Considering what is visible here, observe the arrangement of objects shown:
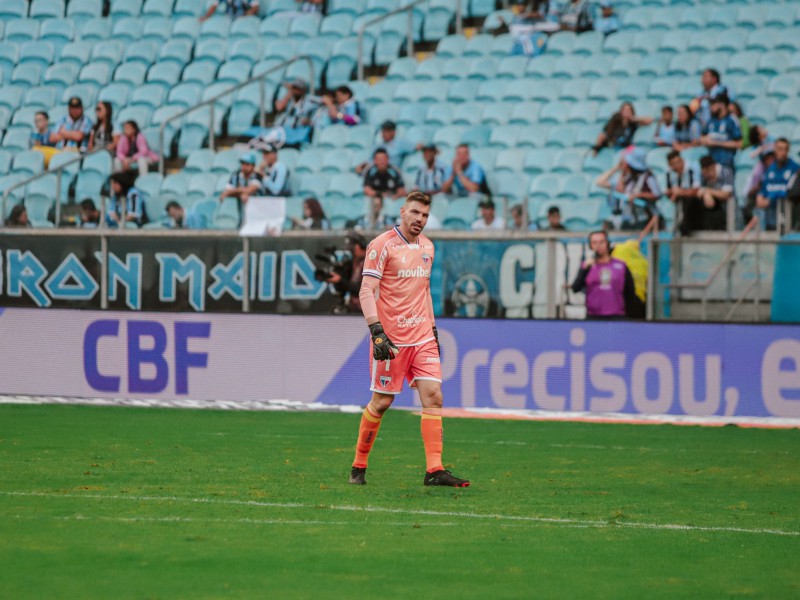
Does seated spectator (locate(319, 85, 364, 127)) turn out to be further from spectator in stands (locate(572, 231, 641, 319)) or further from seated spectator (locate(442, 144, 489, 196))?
spectator in stands (locate(572, 231, 641, 319))

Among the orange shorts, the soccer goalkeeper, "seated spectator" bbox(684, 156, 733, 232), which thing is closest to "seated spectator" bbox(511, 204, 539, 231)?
"seated spectator" bbox(684, 156, 733, 232)

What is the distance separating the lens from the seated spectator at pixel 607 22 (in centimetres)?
2381

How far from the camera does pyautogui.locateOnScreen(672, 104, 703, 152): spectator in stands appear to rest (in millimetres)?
20391

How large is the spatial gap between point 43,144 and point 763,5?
13.0 metres

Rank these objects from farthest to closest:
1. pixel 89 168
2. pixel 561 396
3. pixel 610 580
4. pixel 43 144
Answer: pixel 43 144
pixel 89 168
pixel 561 396
pixel 610 580

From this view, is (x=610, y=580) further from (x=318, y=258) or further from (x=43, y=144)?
(x=43, y=144)

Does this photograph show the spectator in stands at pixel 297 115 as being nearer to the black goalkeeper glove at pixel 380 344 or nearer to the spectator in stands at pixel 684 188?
the spectator in stands at pixel 684 188

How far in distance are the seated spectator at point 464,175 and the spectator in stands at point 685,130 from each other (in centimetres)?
285

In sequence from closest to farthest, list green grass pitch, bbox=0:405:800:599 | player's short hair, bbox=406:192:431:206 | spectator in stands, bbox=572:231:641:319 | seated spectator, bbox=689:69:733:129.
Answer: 1. green grass pitch, bbox=0:405:800:599
2. player's short hair, bbox=406:192:431:206
3. spectator in stands, bbox=572:231:641:319
4. seated spectator, bbox=689:69:733:129

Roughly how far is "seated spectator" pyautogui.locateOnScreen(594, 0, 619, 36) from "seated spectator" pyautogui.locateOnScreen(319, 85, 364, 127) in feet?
14.0

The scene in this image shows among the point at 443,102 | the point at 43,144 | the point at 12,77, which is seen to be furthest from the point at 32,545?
the point at 12,77

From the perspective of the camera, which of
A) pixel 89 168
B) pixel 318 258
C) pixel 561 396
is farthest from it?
pixel 89 168

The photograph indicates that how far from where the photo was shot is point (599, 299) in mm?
16594

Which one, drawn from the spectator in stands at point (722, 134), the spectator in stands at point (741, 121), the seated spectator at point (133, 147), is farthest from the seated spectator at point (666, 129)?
the seated spectator at point (133, 147)
